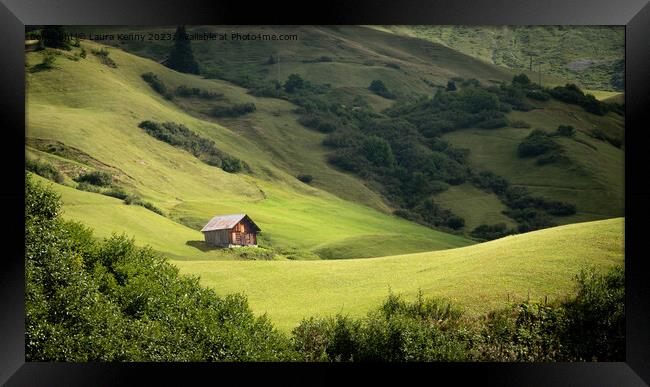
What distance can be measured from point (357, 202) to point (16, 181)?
38.7 feet

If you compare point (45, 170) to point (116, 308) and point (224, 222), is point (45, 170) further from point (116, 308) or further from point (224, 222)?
point (224, 222)

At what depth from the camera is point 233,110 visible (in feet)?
90.3

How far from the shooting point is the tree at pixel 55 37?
1928 cm

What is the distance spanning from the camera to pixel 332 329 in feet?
64.5

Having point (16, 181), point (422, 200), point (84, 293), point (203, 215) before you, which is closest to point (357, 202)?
point (422, 200)

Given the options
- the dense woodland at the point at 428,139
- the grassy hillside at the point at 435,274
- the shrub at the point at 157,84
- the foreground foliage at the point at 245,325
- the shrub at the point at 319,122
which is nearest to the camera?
the foreground foliage at the point at 245,325

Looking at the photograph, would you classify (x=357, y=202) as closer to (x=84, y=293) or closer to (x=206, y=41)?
(x=206, y=41)

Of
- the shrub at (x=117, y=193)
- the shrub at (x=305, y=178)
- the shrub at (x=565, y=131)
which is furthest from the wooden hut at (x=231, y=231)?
the shrub at (x=565, y=131)

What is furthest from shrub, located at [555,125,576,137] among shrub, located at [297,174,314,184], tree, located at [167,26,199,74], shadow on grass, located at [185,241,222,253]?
Result: tree, located at [167,26,199,74]

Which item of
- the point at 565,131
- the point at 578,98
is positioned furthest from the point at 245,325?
the point at 578,98

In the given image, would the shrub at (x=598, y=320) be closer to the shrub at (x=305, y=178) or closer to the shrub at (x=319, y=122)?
the shrub at (x=305, y=178)

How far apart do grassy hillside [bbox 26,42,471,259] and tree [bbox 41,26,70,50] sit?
0.52 m

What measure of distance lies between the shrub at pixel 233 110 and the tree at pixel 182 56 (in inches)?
71.4

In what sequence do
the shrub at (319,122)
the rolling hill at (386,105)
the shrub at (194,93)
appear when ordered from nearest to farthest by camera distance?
the rolling hill at (386,105)
the shrub at (194,93)
the shrub at (319,122)
